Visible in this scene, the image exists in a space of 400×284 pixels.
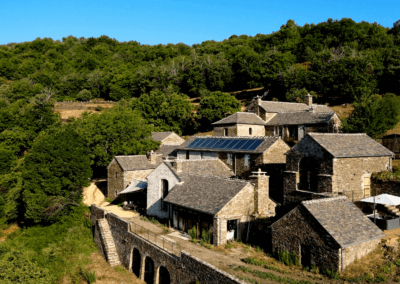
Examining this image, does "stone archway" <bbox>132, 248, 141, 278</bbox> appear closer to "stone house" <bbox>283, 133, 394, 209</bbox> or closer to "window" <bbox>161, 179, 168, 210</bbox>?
"window" <bbox>161, 179, 168, 210</bbox>

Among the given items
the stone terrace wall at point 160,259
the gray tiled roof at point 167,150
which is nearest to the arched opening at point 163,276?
the stone terrace wall at point 160,259

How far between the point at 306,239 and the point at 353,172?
28.9ft

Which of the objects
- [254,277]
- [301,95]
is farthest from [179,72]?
[254,277]

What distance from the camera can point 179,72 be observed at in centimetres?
9950

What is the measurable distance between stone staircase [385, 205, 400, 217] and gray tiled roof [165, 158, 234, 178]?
14.4m

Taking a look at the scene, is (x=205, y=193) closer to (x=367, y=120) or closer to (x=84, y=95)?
(x=367, y=120)

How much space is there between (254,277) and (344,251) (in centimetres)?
472

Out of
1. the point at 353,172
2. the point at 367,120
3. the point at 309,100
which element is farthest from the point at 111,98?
the point at 353,172

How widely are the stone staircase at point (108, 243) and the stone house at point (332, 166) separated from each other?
16.1m

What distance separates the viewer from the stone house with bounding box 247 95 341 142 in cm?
3794

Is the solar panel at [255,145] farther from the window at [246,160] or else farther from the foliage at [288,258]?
the foliage at [288,258]

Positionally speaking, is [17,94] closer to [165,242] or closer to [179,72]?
[179,72]

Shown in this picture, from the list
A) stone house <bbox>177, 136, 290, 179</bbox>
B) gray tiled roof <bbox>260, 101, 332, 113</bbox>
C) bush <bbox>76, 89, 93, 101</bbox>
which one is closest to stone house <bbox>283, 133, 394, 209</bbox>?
stone house <bbox>177, 136, 290, 179</bbox>

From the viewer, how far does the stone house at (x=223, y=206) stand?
66.2 ft
